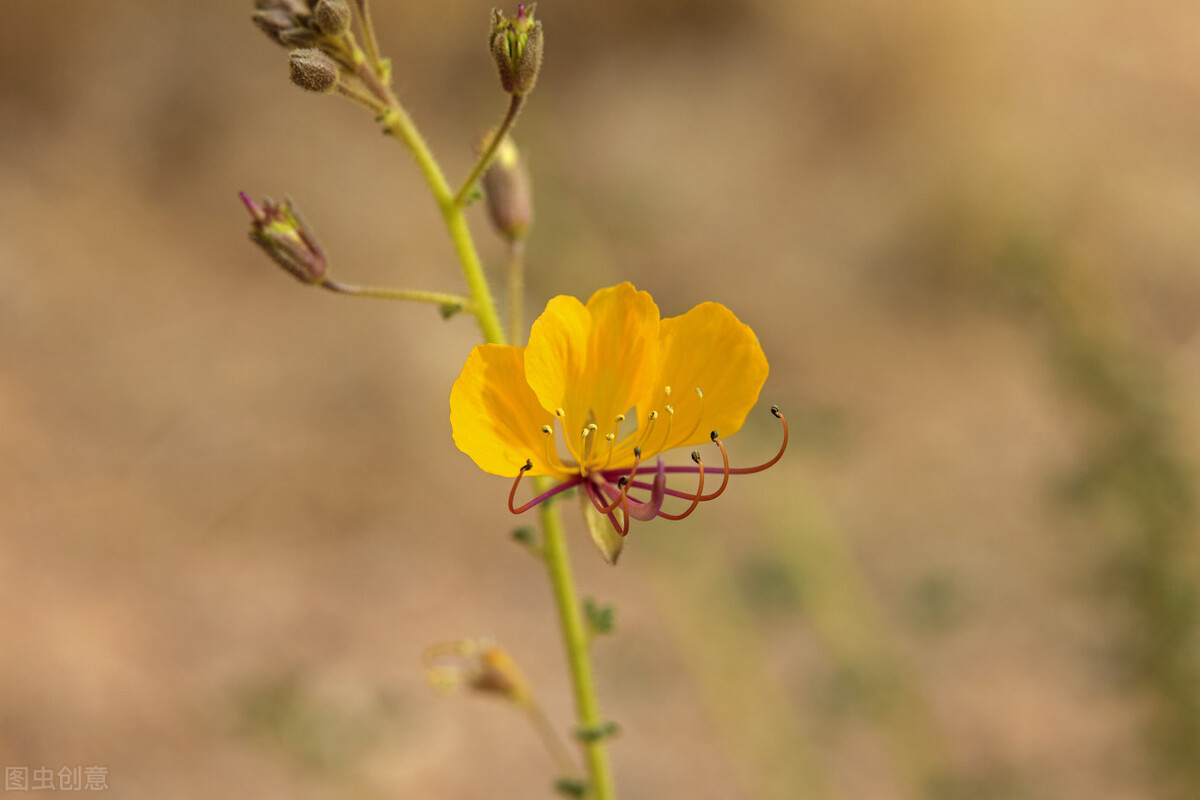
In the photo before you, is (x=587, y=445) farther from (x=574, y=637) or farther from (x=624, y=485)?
(x=574, y=637)

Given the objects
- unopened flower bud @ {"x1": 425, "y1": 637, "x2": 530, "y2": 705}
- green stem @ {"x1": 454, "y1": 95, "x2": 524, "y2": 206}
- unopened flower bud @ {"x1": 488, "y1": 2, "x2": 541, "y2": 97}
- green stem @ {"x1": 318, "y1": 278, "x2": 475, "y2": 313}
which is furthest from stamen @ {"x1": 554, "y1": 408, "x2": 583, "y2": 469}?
unopened flower bud @ {"x1": 425, "y1": 637, "x2": 530, "y2": 705}

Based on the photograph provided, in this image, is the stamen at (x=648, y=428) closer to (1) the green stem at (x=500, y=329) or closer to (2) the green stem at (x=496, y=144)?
(1) the green stem at (x=500, y=329)

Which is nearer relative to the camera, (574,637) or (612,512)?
(612,512)

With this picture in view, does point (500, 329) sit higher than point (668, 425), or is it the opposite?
point (500, 329)

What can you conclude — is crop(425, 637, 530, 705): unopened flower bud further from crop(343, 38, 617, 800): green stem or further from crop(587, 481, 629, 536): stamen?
crop(587, 481, 629, 536): stamen

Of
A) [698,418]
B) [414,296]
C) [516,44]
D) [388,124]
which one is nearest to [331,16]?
[388,124]

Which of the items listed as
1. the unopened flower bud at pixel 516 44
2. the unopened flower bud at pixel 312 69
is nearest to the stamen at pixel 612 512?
the unopened flower bud at pixel 516 44

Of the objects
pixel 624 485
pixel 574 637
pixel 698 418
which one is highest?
pixel 698 418

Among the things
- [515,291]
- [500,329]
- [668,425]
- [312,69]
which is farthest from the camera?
[515,291]

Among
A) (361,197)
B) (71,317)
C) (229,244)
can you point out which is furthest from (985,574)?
(71,317)
